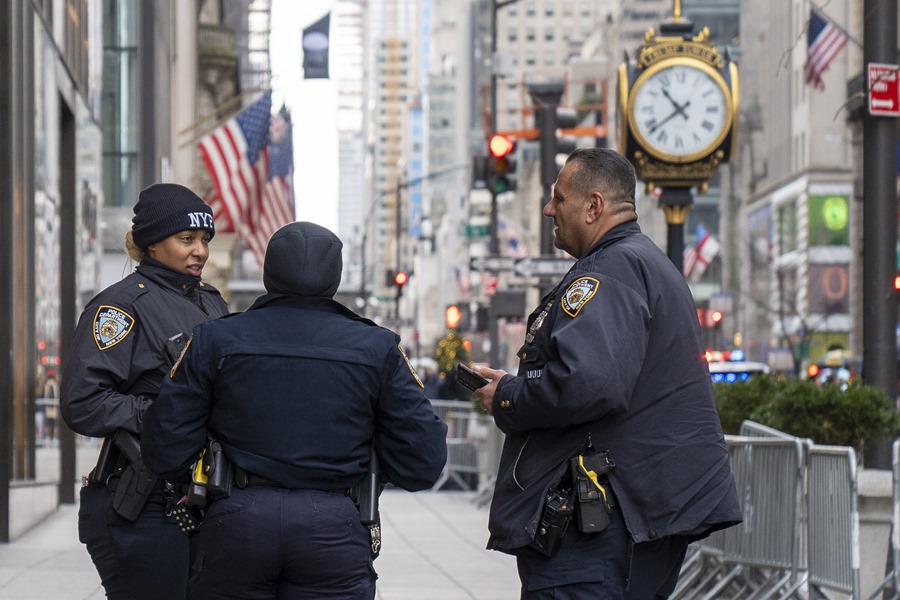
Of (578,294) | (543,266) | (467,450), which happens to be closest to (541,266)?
(543,266)

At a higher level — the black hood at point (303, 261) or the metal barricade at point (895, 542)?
the black hood at point (303, 261)

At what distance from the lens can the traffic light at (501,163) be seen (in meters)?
20.1

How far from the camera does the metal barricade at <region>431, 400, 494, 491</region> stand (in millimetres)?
23031

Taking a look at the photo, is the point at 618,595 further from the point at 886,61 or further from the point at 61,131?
the point at 61,131

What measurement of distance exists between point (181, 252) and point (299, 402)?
1.45 meters

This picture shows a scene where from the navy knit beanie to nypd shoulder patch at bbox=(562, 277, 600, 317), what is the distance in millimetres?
1613

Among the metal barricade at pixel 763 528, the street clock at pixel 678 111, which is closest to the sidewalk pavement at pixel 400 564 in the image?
the metal barricade at pixel 763 528

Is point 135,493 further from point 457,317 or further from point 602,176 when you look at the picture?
point 457,317

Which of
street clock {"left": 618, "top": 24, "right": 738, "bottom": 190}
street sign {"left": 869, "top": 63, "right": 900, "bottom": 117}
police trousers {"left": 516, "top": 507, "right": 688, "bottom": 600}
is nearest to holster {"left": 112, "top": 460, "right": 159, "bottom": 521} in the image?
police trousers {"left": 516, "top": 507, "right": 688, "bottom": 600}

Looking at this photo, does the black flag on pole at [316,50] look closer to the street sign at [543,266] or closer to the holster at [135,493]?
the street sign at [543,266]

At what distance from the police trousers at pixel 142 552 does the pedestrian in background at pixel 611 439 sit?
1.13m

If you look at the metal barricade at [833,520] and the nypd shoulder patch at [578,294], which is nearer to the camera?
the nypd shoulder patch at [578,294]

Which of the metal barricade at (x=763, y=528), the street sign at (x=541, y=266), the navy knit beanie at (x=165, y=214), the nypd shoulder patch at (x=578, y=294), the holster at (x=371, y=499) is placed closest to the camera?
the holster at (x=371, y=499)

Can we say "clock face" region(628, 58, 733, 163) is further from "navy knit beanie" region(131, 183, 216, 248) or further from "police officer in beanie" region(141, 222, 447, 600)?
"police officer in beanie" region(141, 222, 447, 600)
